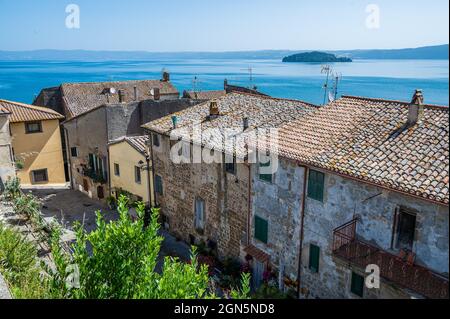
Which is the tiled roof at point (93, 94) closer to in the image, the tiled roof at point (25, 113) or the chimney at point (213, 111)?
the tiled roof at point (25, 113)

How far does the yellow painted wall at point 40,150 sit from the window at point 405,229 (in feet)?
93.4

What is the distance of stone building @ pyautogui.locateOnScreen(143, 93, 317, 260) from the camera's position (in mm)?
18891

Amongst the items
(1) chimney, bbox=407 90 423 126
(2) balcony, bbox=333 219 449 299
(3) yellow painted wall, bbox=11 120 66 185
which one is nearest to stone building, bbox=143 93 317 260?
(2) balcony, bbox=333 219 449 299

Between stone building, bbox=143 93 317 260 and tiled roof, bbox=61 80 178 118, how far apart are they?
700 inches

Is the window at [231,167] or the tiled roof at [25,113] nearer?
the window at [231,167]

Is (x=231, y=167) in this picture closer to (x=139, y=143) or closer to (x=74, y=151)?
(x=139, y=143)

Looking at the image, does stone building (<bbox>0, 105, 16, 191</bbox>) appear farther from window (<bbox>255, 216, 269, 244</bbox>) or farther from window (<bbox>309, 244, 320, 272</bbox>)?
window (<bbox>309, 244, 320, 272</bbox>)

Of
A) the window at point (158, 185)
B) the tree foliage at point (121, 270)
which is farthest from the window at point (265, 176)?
the window at point (158, 185)

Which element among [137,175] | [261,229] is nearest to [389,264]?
[261,229]

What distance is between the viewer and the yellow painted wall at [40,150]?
106ft

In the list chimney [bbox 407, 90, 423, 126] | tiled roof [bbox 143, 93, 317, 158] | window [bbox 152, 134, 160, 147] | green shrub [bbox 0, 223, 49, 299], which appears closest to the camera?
green shrub [bbox 0, 223, 49, 299]

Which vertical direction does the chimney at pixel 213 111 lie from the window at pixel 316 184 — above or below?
above

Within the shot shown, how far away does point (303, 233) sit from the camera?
15.9 meters
